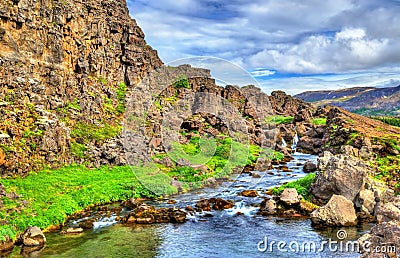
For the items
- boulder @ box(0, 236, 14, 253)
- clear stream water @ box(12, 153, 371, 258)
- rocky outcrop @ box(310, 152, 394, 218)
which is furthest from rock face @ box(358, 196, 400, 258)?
boulder @ box(0, 236, 14, 253)

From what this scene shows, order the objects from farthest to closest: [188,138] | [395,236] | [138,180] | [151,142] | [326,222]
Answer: [188,138]
[151,142]
[138,180]
[326,222]
[395,236]

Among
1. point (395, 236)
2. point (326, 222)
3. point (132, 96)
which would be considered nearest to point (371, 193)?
point (326, 222)

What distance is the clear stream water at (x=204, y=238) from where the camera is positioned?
101ft

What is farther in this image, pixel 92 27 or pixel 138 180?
pixel 92 27

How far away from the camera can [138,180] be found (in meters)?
57.4

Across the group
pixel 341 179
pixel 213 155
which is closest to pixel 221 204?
pixel 341 179

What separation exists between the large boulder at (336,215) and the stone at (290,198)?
5016mm

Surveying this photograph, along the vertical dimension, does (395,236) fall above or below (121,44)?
below

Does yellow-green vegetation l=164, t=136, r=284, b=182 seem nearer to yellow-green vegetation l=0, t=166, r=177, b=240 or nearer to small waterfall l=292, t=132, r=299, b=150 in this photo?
yellow-green vegetation l=0, t=166, r=177, b=240

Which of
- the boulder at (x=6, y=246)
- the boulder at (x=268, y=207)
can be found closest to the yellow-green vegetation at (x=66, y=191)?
the boulder at (x=6, y=246)

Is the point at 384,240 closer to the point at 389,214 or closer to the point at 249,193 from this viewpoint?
the point at 389,214

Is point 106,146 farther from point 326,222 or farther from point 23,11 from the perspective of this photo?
point 326,222

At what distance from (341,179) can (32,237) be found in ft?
112

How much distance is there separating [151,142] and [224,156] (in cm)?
1772
